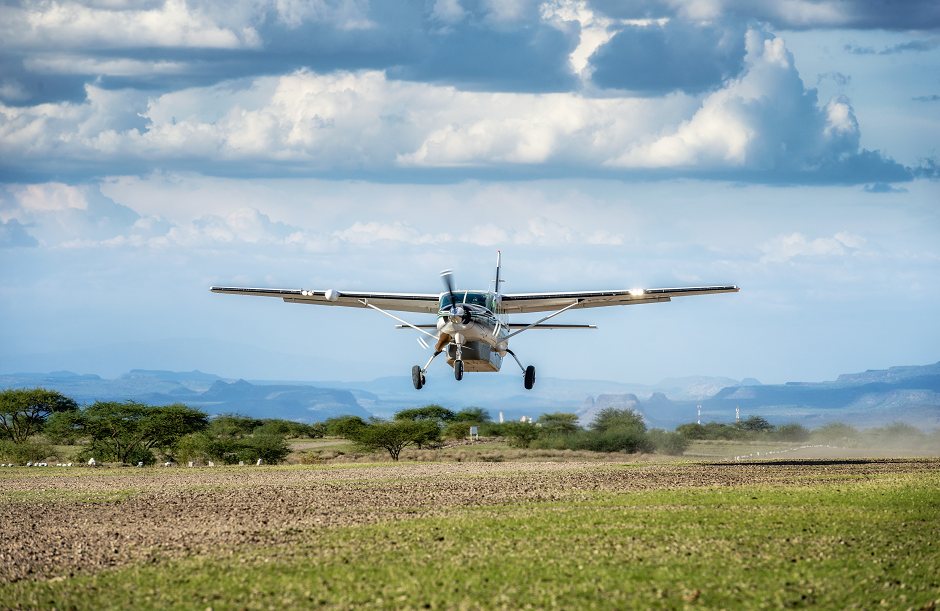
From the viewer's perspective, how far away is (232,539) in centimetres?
1569

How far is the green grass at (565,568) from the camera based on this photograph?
10836 mm

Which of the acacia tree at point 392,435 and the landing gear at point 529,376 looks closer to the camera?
the landing gear at point 529,376

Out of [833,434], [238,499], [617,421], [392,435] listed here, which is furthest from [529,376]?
[833,434]

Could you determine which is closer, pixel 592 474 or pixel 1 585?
pixel 1 585

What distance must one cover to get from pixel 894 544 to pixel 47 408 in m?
61.5

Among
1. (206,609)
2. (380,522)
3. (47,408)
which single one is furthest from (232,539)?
(47,408)

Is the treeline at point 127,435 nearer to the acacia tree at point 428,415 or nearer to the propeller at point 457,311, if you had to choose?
the acacia tree at point 428,415

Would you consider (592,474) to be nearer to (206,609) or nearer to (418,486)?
(418,486)

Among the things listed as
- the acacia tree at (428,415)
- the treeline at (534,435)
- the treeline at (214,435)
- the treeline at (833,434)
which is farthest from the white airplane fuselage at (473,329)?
the treeline at (833,434)

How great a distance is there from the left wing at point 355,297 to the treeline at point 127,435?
23.2 m

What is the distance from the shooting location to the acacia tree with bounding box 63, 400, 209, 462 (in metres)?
52.2

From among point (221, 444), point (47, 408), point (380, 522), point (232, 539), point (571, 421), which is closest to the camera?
point (232, 539)

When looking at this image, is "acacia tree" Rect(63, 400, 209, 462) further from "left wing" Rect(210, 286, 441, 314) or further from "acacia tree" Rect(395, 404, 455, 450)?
"left wing" Rect(210, 286, 441, 314)

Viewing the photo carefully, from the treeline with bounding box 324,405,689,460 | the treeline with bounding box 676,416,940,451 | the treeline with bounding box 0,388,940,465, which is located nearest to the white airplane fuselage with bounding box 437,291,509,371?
the treeline with bounding box 0,388,940,465
